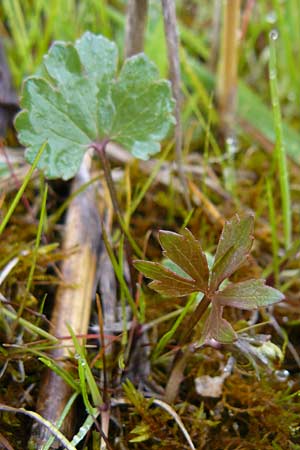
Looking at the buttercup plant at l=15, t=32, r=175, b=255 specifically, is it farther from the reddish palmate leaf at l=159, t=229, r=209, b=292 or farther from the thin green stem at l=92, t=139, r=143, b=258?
the reddish palmate leaf at l=159, t=229, r=209, b=292

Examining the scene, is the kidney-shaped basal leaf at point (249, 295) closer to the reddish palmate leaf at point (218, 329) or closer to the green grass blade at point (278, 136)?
the reddish palmate leaf at point (218, 329)

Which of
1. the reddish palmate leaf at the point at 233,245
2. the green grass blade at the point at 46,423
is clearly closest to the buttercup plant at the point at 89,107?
the reddish palmate leaf at the point at 233,245

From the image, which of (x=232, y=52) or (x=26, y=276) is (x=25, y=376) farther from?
(x=232, y=52)

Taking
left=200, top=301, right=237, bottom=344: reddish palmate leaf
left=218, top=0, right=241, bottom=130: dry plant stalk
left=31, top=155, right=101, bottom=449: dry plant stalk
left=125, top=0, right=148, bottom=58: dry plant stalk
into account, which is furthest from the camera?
left=218, top=0, right=241, bottom=130: dry plant stalk

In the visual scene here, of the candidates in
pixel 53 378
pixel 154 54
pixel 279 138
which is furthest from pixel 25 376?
pixel 154 54

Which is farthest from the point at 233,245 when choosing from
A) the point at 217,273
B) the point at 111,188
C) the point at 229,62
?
the point at 229,62

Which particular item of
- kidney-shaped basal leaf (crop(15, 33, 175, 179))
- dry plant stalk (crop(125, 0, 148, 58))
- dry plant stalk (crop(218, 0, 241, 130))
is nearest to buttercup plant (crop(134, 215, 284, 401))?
kidney-shaped basal leaf (crop(15, 33, 175, 179))

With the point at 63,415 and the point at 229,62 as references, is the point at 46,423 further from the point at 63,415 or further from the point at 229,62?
the point at 229,62
